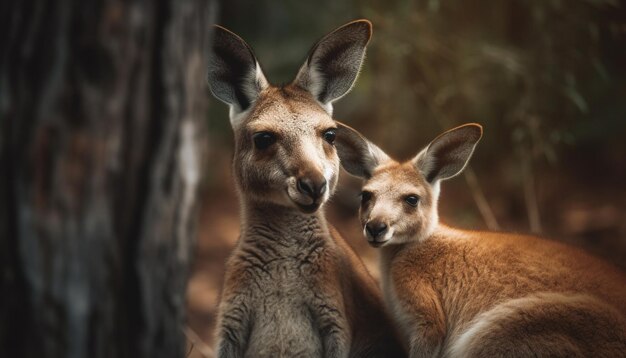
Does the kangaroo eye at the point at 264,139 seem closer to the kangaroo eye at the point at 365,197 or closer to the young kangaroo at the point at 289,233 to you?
the young kangaroo at the point at 289,233

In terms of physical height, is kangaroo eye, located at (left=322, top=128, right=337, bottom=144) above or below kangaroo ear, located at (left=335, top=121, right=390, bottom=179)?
above

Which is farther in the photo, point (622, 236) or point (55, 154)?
point (622, 236)

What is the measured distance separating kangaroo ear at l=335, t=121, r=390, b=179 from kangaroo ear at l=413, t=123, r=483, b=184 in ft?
0.98

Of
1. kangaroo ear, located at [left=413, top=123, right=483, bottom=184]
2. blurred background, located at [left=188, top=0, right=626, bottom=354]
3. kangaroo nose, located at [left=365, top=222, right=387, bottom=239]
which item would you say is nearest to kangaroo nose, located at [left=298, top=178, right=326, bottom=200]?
kangaroo nose, located at [left=365, top=222, right=387, bottom=239]

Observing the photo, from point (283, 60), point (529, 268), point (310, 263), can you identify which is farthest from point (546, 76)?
point (283, 60)

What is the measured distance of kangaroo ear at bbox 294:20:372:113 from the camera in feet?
15.8

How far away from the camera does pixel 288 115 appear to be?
4.61m

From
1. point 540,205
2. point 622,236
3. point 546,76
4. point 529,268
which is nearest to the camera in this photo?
point 529,268

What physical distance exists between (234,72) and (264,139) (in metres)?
0.58

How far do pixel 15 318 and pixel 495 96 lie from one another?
8974 mm

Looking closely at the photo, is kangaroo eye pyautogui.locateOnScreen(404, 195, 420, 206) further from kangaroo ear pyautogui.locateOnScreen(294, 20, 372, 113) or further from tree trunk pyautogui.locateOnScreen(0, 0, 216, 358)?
tree trunk pyautogui.locateOnScreen(0, 0, 216, 358)

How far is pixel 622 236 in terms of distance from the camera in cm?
1051

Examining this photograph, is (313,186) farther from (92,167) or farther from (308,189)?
(92,167)

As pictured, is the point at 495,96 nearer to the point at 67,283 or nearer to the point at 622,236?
the point at 622,236
